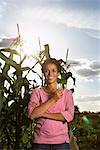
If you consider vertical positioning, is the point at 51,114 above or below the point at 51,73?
below

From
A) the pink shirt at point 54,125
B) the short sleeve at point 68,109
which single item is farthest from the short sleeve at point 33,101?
the short sleeve at point 68,109

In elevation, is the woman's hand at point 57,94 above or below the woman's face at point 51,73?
below

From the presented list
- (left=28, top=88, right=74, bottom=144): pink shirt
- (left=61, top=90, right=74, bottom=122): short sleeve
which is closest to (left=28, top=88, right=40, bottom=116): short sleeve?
(left=28, top=88, right=74, bottom=144): pink shirt

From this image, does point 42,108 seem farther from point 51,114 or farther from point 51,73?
point 51,73

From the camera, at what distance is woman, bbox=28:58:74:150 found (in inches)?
90.2

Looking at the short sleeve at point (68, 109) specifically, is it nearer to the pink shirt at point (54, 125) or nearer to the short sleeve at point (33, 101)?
the pink shirt at point (54, 125)

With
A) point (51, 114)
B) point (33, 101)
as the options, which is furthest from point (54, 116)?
point (33, 101)

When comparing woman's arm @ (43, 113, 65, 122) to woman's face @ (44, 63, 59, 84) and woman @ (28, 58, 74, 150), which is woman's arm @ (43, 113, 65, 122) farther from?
woman's face @ (44, 63, 59, 84)

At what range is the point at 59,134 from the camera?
229 cm

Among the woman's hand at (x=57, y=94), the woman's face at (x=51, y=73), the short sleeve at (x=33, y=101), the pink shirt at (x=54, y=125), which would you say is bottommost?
the pink shirt at (x=54, y=125)

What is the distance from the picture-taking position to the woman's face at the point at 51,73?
2328 mm

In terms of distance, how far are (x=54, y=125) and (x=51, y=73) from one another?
251 mm

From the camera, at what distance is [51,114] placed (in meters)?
2.29

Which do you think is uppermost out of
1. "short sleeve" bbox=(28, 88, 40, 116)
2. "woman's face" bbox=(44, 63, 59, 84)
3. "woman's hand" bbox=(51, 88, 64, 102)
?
"woman's face" bbox=(44, 63, 59, 84)
